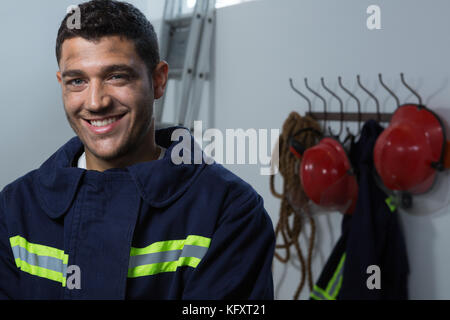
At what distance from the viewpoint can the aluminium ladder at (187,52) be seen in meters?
1.93

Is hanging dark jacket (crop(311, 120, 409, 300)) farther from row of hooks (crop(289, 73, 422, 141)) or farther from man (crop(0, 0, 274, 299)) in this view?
man (crop(0, 0, 274, 299))

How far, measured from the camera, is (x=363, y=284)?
1.42 meters

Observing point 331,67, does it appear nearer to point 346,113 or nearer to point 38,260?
point 346,113

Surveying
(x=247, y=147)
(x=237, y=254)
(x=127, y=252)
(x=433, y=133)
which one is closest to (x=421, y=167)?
(x=433, y=133)

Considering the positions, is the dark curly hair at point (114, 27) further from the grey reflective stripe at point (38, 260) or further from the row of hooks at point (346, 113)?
the row of hooks at point (346, 113)

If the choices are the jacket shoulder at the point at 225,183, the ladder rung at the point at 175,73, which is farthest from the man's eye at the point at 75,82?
the ladder rung at the point at 175,73

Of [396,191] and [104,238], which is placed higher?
[396,191]

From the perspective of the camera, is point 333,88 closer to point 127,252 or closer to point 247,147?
point 247,147

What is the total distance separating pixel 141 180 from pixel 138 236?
0.33ft

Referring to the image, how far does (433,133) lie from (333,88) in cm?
45

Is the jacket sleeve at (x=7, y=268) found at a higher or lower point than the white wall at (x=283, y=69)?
lower

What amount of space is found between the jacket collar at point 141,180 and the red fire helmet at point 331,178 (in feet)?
2.59

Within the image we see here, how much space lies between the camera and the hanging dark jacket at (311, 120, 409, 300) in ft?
4.64

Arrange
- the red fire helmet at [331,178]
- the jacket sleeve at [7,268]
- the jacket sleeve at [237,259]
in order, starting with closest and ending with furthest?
1. the jacket sleeve at [237,259]
2. the jacket sleeve at [7,268]
3. the red fire helmet at [331,178]
